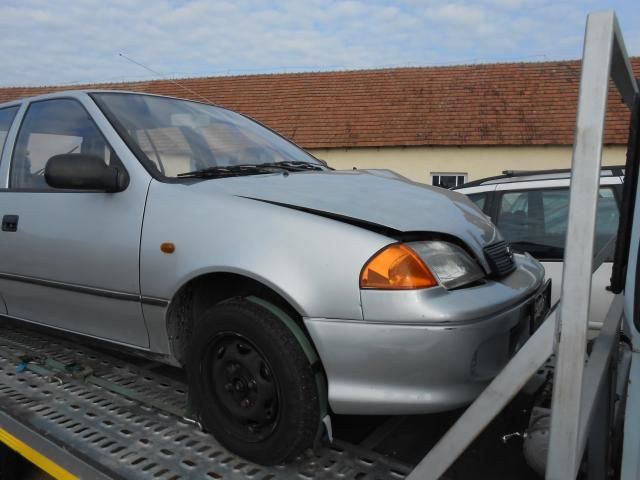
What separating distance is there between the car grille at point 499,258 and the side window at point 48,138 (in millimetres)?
1862

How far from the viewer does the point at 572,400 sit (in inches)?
42.2

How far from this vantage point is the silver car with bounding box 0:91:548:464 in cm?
176

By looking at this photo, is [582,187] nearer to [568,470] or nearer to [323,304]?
[568,470]

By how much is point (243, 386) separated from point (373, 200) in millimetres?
884

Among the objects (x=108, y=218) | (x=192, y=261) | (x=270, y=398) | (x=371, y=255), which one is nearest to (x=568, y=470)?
(x=371, y=255)

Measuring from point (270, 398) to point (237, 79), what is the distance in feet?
57.9

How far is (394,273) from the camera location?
175 centimetres

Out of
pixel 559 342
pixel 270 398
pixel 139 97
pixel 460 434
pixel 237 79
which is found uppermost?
pixel 237 79

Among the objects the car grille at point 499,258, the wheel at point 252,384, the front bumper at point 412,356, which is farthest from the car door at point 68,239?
the car grille at point 499,258

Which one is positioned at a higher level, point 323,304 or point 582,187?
point 582,187

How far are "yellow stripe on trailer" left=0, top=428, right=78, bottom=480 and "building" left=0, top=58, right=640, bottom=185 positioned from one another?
12450mm

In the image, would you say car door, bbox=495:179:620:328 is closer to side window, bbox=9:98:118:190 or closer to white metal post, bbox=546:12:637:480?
white metal post, bbox=546:12:637:480

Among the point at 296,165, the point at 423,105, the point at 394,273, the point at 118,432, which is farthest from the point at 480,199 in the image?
the point at 423,105

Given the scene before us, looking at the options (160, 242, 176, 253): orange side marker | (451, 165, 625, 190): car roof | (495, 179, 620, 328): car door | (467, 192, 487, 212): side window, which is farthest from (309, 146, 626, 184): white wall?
(160, 242, 176, 253): orange side marker
